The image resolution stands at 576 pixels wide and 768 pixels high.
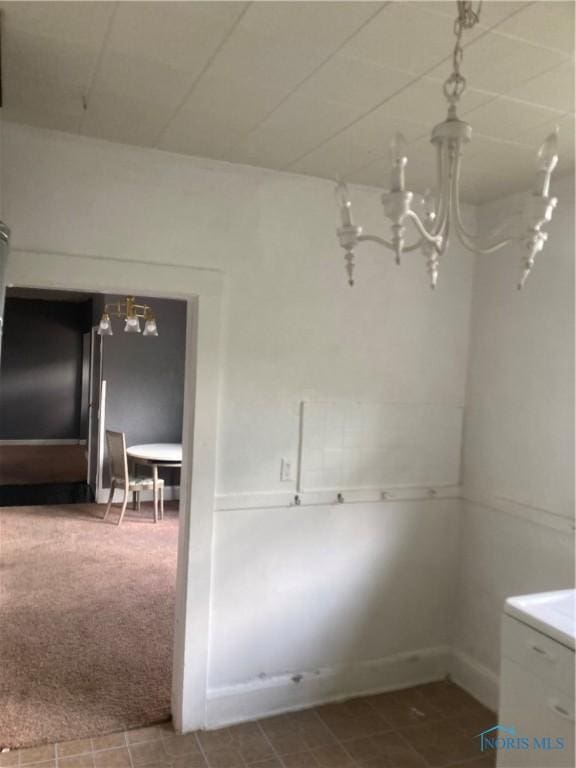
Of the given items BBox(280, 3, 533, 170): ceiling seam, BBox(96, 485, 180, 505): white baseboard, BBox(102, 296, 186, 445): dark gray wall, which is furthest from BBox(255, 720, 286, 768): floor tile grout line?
BBox(102, 296, 186, 445): dark gray wall

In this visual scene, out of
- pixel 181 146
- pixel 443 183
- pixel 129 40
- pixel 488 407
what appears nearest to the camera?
pixel 443 183

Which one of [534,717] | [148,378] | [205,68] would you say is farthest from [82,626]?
[148,378]

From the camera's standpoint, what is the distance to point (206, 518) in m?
2.52

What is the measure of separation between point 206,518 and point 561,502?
4.94ft

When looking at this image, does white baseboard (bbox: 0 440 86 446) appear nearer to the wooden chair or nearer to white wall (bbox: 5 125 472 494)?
the wooden chair

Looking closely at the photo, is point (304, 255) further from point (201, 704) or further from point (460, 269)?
point (201, 704)

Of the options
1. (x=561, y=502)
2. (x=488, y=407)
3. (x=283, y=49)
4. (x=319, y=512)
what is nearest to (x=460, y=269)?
(x=488, y=407)

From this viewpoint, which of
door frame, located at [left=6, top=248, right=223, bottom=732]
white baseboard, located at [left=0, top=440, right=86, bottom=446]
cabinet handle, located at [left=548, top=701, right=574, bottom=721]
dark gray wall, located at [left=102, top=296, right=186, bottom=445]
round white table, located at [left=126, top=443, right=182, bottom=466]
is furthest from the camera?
white baseboard, located at [left=0, top=440, right=86, bottom=446]

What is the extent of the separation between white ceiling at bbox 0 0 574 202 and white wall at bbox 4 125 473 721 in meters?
0.20

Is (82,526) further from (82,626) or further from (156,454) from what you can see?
(82,626)

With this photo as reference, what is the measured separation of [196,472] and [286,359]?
25.0 inches

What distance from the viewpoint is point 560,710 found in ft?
5.89

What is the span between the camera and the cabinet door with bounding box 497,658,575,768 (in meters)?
1.77

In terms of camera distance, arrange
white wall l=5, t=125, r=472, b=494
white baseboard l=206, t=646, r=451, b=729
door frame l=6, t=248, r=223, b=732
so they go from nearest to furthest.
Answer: white wall l=5, t=125, r=472, b=494 < door frame l=6, t=248, r=223, b=732 < white baseboard l=206, t=646, r=451, b=729
